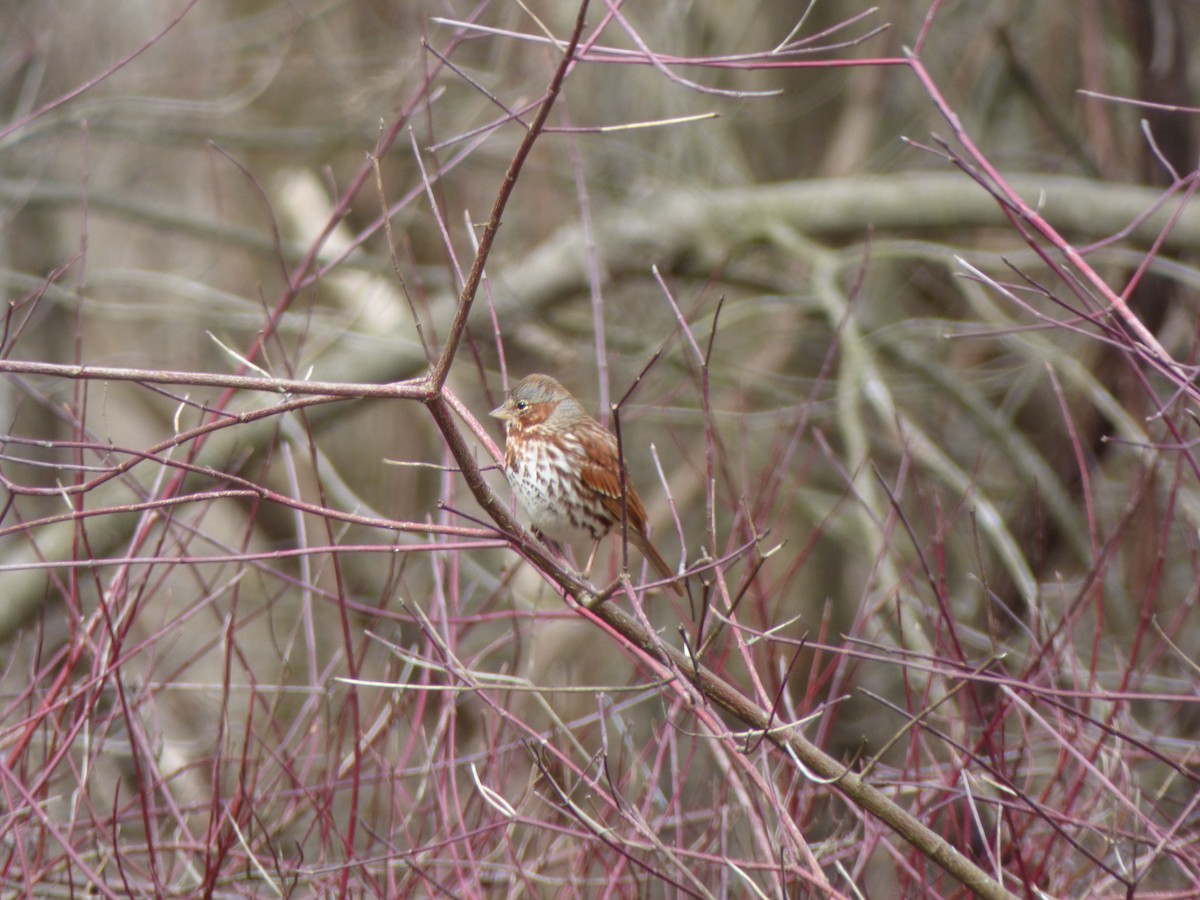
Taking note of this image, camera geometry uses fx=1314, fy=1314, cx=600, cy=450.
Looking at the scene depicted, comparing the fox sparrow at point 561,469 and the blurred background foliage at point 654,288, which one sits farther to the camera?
the blurred background foliage at point 654,288

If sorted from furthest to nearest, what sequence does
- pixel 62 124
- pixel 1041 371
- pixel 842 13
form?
pixel 842 13 → pixel 1041 371 → pixel 62 124

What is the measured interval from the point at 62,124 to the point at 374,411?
5.08 m

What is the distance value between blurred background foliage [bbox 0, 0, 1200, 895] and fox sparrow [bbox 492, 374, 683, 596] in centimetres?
80

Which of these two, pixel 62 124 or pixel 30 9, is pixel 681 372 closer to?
pixel 62 124

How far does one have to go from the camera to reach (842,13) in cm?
1088

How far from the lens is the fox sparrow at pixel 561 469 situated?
4.54 m

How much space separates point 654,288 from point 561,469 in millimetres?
5132

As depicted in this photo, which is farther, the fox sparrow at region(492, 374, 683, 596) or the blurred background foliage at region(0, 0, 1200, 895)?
the blurred background foliage at region(0, 0, 1200, 895)

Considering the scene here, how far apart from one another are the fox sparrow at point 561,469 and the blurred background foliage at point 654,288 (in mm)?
801

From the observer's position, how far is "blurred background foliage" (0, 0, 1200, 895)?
6723mm

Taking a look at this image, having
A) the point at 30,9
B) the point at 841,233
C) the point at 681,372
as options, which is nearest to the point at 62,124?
the point at 30,9

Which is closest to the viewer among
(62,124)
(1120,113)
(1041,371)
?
(62,124)

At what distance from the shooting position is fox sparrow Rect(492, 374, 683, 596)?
4.54 meters

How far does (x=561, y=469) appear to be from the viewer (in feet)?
14.9
